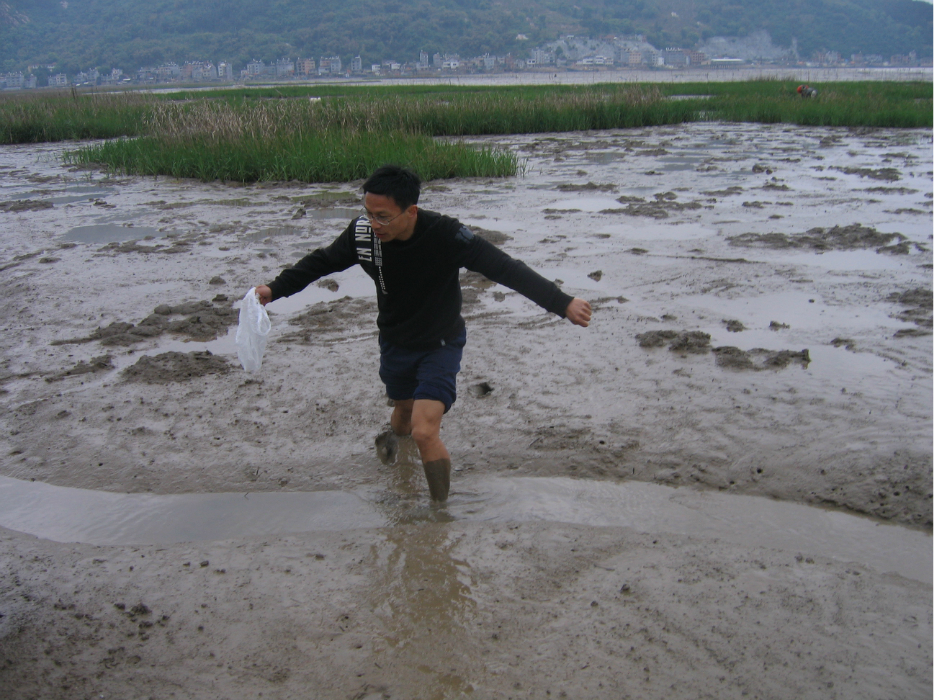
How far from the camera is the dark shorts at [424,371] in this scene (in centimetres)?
312

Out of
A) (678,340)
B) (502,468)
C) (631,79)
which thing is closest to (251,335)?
(502,468)

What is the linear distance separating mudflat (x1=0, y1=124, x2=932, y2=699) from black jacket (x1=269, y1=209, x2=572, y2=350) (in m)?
0.79

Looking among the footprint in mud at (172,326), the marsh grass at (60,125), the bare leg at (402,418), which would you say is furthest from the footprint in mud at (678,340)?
the marsh grass at (60,125)

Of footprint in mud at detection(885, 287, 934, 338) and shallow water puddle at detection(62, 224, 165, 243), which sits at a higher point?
shallow water puddle at detection(62, 224, 165, 243)

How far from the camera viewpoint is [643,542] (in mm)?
2965

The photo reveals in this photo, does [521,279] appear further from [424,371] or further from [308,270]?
[308,270]

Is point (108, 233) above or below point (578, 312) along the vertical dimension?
below

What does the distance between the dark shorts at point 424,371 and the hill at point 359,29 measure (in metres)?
131

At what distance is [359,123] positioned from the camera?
53.7 feet

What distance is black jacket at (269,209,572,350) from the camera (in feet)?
10.0

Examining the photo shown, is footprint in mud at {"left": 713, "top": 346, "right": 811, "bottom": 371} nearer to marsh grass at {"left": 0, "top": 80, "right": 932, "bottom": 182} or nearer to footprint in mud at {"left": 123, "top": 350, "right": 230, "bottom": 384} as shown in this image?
footprint in mud at {"left": 123, "top": 350, "right": 230, "bottom": 384}

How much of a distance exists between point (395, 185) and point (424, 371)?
0.80m

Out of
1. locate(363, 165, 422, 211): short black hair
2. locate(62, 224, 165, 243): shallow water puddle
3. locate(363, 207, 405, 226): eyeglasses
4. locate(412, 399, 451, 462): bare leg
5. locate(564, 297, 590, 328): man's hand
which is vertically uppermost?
locate(363, 165, 422, 211): short black hair

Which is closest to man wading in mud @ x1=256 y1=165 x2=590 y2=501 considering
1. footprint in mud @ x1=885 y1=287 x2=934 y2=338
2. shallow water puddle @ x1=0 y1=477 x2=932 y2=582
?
shallow water puddle @ x1=0 y1=477 x2=932 y2=582
